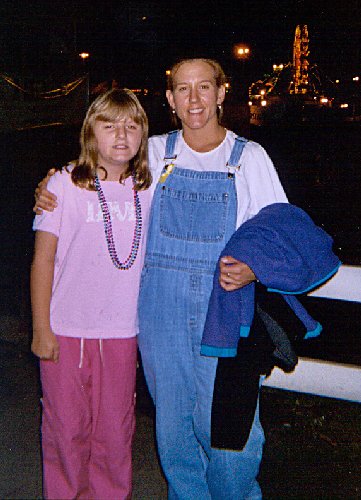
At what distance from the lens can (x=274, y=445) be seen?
3.25 metres

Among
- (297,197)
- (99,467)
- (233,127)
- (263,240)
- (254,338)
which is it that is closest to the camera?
(263,240)

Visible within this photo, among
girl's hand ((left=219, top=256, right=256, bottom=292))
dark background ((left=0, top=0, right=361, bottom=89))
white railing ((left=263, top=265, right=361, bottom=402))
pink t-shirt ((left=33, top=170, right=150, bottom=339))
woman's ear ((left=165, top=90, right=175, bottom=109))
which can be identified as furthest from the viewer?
dark background ((left=0, top=0, right=361, bottom=89))

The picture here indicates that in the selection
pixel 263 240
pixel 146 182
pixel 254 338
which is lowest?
pixel 254 338

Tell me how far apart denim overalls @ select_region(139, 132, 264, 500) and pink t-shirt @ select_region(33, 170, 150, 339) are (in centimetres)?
9

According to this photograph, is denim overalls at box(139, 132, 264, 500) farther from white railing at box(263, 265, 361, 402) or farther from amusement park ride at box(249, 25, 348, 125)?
amusement park ride at box(249, 25, 348, 125)

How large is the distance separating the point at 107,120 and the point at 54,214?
1.44 ft

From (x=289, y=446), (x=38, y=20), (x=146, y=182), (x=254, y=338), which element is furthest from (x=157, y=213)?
(x=38, y=20)

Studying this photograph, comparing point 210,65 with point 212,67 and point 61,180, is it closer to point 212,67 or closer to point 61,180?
point 212,67

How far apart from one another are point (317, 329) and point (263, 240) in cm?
54

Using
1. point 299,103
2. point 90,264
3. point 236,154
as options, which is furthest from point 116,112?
point 299,103

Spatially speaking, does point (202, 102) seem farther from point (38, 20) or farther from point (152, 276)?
point (38, 20)

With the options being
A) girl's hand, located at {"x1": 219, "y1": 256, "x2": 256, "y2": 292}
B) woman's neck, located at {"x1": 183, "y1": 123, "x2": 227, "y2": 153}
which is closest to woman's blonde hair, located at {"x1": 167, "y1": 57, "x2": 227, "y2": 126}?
woman's neck, located at {"x1": 183, "y1": 123, "x2": 227, "y2": 153}

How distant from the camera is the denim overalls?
2.30 meters

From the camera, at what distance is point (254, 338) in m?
2.35
